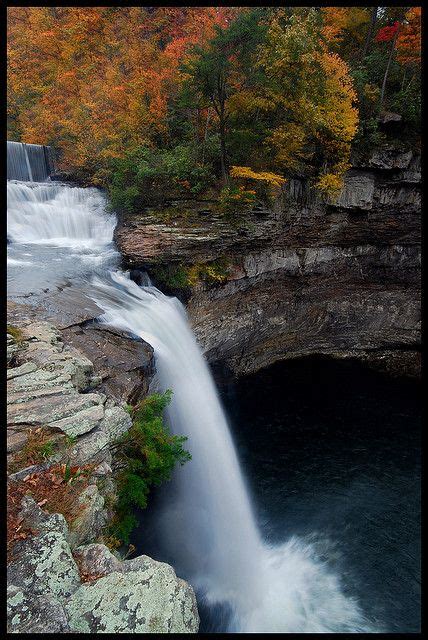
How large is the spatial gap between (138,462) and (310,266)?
1329cm

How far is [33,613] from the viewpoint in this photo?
132 inches

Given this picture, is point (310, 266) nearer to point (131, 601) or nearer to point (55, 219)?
point (55, 219)

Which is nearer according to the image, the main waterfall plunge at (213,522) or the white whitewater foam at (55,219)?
the main waterfall plunge at (213,522)

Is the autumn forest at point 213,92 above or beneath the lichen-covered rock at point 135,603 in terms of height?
above

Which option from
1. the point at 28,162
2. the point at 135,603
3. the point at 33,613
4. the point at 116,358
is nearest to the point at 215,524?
the point at 116,358

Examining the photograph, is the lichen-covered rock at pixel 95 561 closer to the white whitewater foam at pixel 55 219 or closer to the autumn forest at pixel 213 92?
the autumn forest at pixel 213 92

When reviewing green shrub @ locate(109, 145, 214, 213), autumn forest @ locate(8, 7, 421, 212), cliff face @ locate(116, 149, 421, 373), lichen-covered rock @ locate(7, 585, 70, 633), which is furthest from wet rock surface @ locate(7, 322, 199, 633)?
autumn forest @ locate(8, 7, 421, 212)

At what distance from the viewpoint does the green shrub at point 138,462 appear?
6.23 m

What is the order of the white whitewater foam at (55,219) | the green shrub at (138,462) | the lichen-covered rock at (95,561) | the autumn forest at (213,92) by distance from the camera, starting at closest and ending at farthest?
the lichen-covered rock at (95,561) → the green shrub at (138,462) → the autumn forest at (213,92) → the white whitewater foam at (55,219)

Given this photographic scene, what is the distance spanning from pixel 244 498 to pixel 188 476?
81.7 inches

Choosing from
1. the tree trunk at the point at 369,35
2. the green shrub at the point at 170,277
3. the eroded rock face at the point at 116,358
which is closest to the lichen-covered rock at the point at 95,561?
the eroded rock face at the point at 116,358

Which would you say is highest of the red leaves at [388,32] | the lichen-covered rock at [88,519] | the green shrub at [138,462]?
the red leaves at [388,32]

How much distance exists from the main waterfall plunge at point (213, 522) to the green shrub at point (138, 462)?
3197 mm
